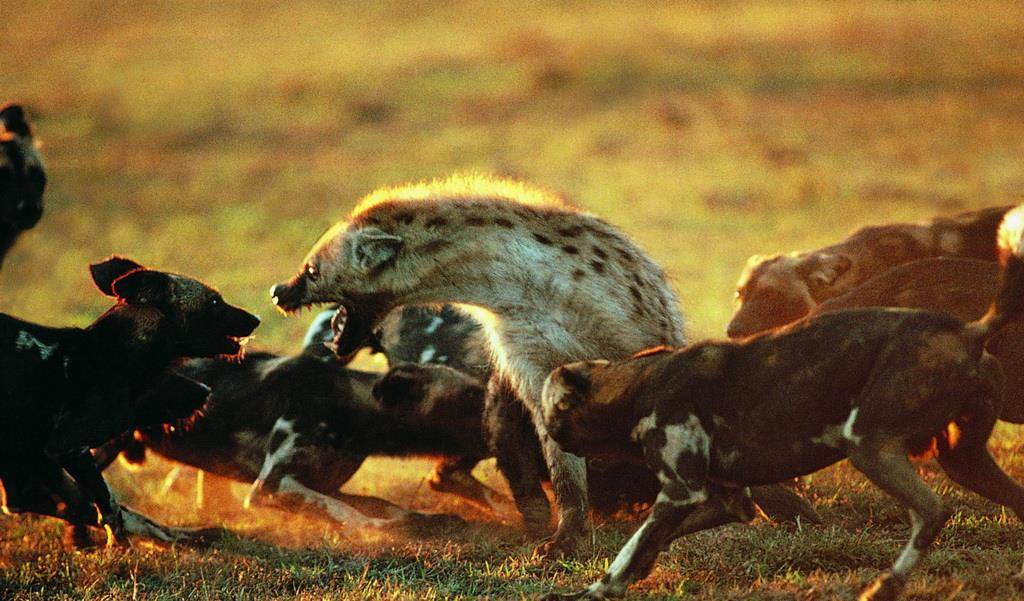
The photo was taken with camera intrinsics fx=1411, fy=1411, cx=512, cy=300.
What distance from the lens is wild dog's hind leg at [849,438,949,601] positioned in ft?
16.7

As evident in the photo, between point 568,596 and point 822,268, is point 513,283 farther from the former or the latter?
point 822,268

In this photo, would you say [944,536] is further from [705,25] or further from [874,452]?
[705,25]

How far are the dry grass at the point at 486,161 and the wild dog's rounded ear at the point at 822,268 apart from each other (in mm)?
1029

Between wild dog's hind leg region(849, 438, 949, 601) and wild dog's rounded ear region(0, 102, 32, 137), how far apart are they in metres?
5.32

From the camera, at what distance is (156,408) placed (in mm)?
7770

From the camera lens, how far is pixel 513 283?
7039mm

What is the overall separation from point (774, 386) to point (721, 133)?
20472 mm

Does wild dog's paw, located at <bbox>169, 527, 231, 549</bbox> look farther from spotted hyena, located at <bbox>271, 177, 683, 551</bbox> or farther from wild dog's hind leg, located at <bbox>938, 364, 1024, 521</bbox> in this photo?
wild dog's hind leg, located at <bbox>938, 364, 1024, 521</bbox>

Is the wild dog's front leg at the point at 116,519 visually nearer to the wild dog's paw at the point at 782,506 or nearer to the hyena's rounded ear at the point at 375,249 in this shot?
the hyena's rounded ear at the point at 375,249

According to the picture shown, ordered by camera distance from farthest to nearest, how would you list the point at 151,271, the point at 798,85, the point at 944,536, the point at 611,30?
the point at 611,30 → the point at 798,85 → the point at 151,271 → the point at 944,536

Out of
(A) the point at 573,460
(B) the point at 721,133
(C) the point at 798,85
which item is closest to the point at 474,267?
(A) the point at 573,460

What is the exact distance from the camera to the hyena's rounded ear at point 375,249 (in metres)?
7.06

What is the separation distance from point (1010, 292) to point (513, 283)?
2.55 metres

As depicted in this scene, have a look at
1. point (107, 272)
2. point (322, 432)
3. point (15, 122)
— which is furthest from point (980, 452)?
point (15, 122)
